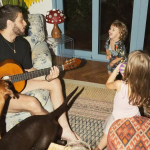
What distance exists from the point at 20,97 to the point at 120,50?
1.29m

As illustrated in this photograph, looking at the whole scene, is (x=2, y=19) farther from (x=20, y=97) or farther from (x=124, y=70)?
(x=124, y=70)

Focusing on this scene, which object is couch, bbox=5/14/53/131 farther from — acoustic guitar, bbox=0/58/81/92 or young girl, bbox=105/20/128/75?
young girl, bbox=105/20/128/75

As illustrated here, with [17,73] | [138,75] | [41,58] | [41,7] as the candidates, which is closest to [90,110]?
[41,58]

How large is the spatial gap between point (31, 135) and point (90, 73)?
208 cm

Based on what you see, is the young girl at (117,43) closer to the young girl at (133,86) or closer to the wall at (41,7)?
the young girl at (133,86)

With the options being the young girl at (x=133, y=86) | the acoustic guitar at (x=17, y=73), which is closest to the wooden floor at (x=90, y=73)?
the acoustic guitar at (x=17, y=73)

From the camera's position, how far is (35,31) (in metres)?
2.68

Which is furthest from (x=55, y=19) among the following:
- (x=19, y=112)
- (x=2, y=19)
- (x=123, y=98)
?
(x=123, y=98)

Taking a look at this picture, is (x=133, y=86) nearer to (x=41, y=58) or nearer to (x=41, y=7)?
(x=41, y=58)

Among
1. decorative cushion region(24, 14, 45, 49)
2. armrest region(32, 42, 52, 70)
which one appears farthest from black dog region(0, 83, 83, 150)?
decorative cushion region(24, 14, 45, 49)

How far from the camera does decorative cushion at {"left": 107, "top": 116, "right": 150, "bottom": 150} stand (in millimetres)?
1483

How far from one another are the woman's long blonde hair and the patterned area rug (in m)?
0.70

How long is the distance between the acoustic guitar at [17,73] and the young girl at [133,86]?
2.04 ft

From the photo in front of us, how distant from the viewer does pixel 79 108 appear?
2.59 meters
